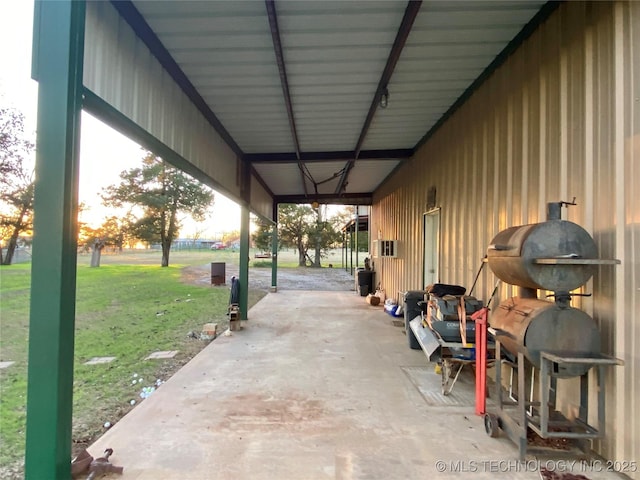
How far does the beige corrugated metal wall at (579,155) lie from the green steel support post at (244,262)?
4.12m

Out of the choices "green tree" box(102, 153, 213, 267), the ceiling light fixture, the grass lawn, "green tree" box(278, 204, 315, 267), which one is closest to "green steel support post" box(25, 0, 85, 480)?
the grass lawn

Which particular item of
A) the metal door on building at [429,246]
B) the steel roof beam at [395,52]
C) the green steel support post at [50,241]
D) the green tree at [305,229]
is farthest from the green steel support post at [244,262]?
the green tree at [305,229]

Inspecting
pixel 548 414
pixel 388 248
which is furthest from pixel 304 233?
pixel 548 414

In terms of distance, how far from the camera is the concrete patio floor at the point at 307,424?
215cm

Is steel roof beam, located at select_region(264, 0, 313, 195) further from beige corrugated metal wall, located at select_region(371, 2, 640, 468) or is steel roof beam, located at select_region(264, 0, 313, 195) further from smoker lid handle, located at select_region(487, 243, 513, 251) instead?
smoker lid handle, located at select_region(487, 243, 513, 251)

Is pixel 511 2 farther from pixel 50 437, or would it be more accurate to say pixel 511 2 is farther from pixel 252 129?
pixel 50 437

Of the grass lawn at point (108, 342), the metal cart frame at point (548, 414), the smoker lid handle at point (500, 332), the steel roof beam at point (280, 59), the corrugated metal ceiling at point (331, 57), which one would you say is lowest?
the grass lawn at point (108, 342)

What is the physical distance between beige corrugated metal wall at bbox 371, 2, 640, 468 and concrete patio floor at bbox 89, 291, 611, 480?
90 cm

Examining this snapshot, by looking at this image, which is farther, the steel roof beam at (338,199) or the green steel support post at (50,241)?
the steel roof beam at (338,199)

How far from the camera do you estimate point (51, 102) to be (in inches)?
72.3

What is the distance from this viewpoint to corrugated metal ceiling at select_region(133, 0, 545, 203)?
2.71m

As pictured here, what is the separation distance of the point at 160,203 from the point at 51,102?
61.1ft

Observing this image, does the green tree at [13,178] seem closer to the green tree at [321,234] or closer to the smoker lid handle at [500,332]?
the smoker lid handle at [500,332]

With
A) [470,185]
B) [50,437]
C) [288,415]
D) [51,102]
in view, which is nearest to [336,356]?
[288,415]
